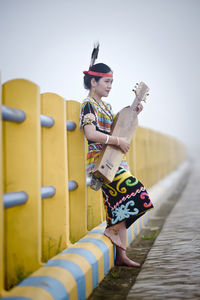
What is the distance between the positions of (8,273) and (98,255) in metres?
0.65

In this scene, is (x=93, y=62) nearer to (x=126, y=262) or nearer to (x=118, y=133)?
(x=118, y=133)

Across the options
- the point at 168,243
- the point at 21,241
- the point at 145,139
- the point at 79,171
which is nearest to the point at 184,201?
the point at 145,139

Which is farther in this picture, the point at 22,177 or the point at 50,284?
the point at 22,177

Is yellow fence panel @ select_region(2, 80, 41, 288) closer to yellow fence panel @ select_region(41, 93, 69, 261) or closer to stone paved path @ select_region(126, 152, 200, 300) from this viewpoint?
yellow fence panel @ select_region(41, 93, 69, 261)

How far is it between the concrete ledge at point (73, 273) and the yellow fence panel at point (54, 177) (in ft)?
0.32

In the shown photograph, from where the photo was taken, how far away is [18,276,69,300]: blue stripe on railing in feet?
4.92

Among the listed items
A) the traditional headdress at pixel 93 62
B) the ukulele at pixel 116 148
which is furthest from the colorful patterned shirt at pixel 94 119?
the traditional headdress at pixel 93 62

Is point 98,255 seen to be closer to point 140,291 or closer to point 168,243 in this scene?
point 140,291

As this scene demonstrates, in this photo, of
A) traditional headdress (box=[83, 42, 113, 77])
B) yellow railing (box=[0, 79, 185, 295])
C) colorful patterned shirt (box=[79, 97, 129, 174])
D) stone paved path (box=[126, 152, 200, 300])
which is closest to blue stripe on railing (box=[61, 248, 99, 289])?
yellow railing (box=[0, 79, 185, 295])

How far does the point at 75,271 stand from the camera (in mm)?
1766

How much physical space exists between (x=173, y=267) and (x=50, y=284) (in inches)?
44.2

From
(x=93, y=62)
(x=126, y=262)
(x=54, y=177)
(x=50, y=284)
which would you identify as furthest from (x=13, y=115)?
(x=126, y=262)

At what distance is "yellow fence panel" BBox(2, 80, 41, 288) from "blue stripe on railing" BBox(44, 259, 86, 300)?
0.33 feet

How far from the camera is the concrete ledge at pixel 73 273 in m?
1.47
